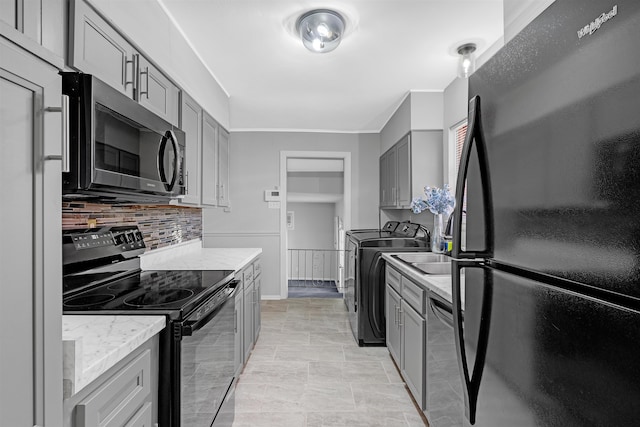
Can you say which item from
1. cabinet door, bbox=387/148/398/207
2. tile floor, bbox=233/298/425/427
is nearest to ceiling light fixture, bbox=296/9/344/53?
cabinet door, bbox=387/148/398/207

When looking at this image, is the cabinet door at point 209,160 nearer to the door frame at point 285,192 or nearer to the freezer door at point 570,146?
the door frame at point 285,192

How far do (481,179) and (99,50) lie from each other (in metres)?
1.59

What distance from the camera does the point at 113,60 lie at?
1.71m

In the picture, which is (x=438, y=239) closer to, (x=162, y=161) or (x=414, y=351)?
(x=414, y=351)

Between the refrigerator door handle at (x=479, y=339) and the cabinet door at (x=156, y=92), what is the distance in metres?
1.78

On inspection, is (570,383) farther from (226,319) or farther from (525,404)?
(226,319)

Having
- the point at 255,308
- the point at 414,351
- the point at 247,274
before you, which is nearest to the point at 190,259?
the point at 247,274

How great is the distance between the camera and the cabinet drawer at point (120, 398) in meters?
0.95

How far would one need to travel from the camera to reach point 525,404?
85 centimetres

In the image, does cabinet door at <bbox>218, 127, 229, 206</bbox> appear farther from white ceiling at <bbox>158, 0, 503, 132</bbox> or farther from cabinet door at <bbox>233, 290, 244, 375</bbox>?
cabinet door at <bbox>233, 290, 244, 375</bbox>

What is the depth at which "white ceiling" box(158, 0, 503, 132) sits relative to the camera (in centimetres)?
228

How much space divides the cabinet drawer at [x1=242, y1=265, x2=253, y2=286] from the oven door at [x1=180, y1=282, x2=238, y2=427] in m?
0.77

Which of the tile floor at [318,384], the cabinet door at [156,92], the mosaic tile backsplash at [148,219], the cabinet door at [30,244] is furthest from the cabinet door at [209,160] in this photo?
the cabinet door at [30,244]

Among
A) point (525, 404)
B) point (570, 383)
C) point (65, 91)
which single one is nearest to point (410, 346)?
point (525, 404)
